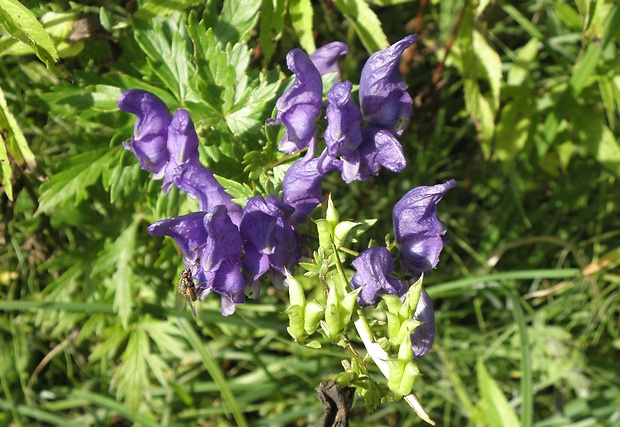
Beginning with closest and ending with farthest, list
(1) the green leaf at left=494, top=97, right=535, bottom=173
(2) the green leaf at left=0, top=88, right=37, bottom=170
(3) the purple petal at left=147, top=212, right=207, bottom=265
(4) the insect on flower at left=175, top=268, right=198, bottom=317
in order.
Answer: (3) the purple petal at left=147, top=212, right=207, bottom=265 < (4) the insect on flower at left=175, top=268, right=198, bottom=317 < (2) the green leaf at left=0, top=88, right=37, bottom=170 < (1) the green leaf at left=494, top=97, right=535, bottom=173

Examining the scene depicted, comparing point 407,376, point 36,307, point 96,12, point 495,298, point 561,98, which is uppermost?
point 96,12

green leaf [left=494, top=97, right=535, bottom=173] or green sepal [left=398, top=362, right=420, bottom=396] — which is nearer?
green sepal [left=398, top=362, right=420, bottom=396]

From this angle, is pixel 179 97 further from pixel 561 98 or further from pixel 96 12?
pixel 561 98

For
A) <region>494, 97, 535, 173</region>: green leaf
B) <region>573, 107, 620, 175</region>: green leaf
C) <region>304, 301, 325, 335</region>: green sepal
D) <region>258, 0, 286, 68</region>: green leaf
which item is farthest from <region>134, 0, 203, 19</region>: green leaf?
<region>573, 107, 620, 175</region>: green leaf

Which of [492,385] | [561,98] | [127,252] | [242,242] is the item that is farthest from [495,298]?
[242,242]

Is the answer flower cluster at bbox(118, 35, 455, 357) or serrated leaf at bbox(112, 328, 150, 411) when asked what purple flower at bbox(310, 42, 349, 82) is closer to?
flower cluster at bbox(118, 35, 455, 357)

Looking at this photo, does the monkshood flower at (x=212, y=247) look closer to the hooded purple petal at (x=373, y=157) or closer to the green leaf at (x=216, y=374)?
the hooded purple petal at (x=373, y=157)

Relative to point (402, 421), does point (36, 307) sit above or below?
above
